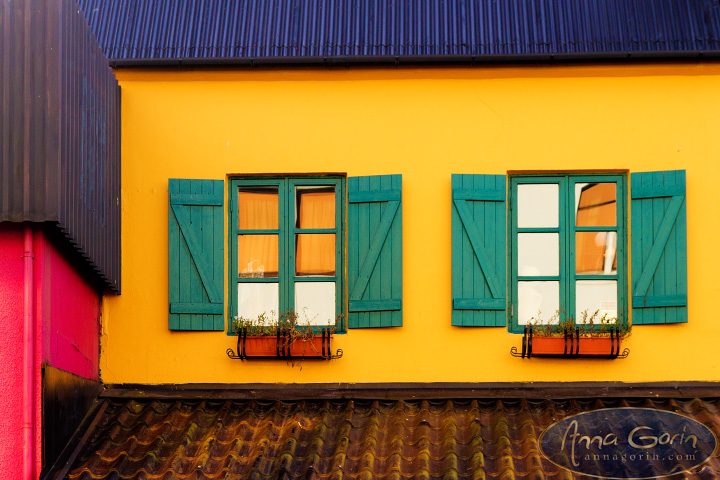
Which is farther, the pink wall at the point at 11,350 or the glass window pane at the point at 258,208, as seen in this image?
the glass window pane at the point at 258,208

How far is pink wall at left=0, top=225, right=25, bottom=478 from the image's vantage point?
688 cm

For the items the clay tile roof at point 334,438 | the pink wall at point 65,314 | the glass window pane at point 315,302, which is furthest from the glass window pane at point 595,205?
the pink wall at point 65,314

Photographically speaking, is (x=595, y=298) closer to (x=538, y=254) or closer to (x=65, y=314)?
(x=538, y=254)

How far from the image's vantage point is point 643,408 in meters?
7.61

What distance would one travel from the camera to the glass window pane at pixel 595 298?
810cm

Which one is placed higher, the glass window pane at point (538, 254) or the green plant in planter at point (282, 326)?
the glass window pane at point (538, 254)

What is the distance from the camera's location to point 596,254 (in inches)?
322

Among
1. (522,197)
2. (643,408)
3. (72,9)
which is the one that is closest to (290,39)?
(72,9)

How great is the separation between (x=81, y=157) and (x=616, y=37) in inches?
182

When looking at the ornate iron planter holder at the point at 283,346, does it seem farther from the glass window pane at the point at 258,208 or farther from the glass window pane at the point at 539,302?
the glass window pane at the point at 539,302

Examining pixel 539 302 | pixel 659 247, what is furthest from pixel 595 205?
pixel 539 302

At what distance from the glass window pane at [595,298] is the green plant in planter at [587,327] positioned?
0.04 metres

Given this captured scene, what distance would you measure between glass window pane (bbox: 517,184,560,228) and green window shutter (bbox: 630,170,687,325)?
66 cm

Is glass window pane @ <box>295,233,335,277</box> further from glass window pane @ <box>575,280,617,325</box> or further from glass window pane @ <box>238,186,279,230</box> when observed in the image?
glass window pane @ <box>575,280,617,325</box>
